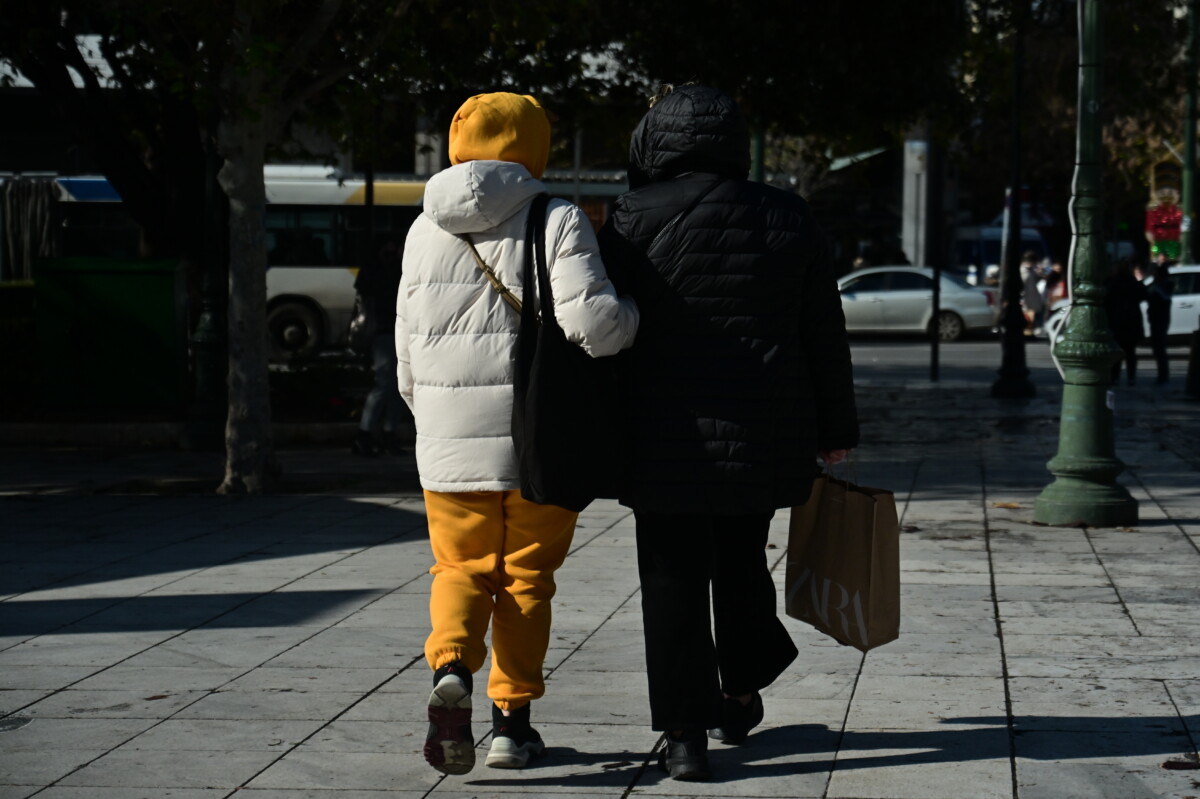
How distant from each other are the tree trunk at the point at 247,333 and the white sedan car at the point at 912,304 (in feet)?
68.2

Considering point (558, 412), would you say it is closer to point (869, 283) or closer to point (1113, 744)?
point (1113, 744)

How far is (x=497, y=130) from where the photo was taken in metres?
4.41

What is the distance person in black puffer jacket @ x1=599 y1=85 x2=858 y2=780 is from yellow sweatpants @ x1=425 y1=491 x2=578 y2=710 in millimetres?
265

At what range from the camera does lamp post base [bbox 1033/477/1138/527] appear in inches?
354

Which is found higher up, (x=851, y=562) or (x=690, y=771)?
(x=851, y=562)

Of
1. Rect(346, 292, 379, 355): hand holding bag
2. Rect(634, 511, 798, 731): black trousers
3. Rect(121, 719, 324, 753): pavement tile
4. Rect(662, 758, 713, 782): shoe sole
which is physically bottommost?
Rect(121, 719, 324, 753): pavement tile

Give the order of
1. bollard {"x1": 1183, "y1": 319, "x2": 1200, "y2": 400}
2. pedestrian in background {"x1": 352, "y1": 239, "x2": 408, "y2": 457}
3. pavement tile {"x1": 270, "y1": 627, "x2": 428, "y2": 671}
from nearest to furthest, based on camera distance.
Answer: pavement tile {"x1": 270, "y1": 627, "x2": 428, "y2": 671} → pedestrian in background {"x1": 352, "y1": 239, "x2": 408, "y2": 457} → bollard {"x1": 1183, "y1": 319, "x2": 1200, "y2": 400}

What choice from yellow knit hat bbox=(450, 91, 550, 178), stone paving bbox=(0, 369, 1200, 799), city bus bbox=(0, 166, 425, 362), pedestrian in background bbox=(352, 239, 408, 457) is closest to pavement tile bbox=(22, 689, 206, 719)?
stone paving bbox=(0, 369, 1200, 799)

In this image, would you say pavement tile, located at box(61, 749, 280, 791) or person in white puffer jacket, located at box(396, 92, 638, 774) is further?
pavement tile, located at box(61, 749, 280, 791)

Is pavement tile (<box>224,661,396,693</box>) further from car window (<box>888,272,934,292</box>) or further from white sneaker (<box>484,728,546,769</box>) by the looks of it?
car window (<box>888,272,934,292</box>)

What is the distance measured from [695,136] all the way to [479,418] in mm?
922

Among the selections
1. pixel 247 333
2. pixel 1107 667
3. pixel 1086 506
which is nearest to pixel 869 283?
pixel 247 333

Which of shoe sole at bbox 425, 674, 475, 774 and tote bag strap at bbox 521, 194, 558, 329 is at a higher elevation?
tote bag strap at bbox 521, 194, 558, 329

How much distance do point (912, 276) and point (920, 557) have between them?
2331 centimetres
